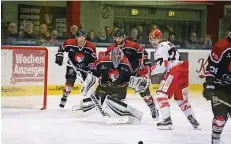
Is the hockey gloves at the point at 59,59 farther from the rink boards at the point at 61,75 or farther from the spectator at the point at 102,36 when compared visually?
the spectator at the point at 102,36

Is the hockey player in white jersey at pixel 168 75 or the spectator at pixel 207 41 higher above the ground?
the spectator at pixel 207 41

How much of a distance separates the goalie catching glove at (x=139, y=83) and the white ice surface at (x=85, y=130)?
14.0 inches

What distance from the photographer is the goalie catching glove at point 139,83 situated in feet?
19.0

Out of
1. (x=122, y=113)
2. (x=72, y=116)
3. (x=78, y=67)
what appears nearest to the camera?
(x=122, y=113)

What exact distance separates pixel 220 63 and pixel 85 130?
1.72 m

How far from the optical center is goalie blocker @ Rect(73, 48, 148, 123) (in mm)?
5668

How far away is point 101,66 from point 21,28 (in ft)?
14.6

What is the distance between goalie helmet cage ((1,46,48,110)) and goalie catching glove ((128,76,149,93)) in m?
1.62

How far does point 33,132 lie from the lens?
500 cm

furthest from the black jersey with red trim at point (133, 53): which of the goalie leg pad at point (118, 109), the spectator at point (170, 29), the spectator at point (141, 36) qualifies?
the spectator at point (170, 29)

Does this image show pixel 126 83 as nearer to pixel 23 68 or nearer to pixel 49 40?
pixel 23 68

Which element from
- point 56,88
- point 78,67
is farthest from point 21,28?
point 78,67

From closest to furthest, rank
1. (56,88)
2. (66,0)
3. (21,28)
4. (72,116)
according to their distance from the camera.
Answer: (72,116) < (56,88) < (21,28) < (66,0)

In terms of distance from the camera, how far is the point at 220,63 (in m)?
3.95
